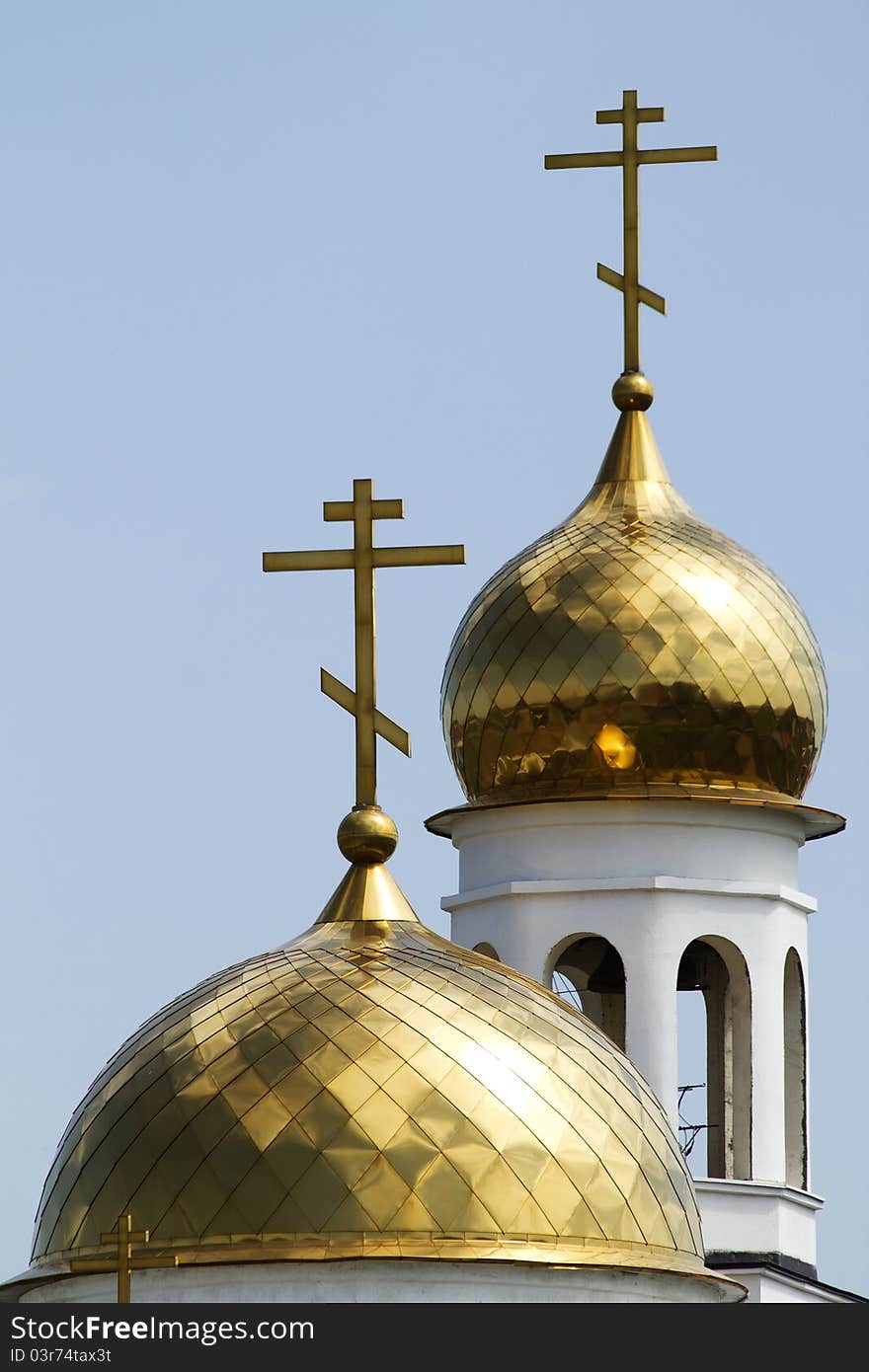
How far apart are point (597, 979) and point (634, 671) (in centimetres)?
231

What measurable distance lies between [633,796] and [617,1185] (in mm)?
5061

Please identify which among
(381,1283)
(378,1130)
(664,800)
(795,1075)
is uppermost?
(664,800)

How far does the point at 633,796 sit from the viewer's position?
75.4 feet

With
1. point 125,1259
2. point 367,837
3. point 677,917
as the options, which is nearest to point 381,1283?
point 125,1259

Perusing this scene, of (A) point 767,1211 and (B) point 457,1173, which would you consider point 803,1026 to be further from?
(B) point 457,1173

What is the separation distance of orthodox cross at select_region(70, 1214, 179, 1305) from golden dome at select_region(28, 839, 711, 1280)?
0.29ft

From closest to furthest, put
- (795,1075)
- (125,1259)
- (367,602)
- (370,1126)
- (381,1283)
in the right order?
1. (381,1283)
2. (125,1259)
3. (370,1126)
4. (367,602)
5. (795,1075)

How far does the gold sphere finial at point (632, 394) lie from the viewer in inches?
968

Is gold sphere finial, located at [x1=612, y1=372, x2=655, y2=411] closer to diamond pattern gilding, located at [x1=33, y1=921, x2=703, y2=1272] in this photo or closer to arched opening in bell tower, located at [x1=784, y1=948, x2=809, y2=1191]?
arched opening in bell tower, located at [x1=784, y1=948, x2=809, y2=1191]

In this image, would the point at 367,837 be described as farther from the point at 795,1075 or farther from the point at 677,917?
the point at 795,1075

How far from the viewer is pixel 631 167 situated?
25172mm

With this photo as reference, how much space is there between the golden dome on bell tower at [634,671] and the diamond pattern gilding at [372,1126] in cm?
407

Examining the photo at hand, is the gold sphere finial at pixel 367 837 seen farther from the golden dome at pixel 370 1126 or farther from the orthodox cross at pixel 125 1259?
the orthodox cross at pixel 125 1259

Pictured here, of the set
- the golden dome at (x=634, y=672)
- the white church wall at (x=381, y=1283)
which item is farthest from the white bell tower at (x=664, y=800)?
the white church wall at (x=381, y=1283)
